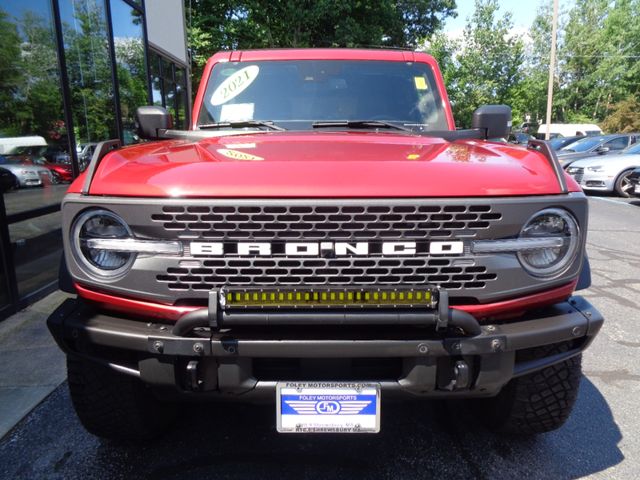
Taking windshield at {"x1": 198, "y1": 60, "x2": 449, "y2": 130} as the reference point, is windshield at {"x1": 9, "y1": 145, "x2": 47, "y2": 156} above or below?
below

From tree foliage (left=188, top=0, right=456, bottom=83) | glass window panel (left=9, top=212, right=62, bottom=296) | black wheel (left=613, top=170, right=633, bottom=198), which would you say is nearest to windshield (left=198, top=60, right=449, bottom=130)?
glass window panel (left=9, top=212, right=62, bottom=296)

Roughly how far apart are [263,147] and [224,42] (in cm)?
1647

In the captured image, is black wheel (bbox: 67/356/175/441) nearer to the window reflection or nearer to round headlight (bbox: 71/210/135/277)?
round headlight (bbox: 71/210/135/277)

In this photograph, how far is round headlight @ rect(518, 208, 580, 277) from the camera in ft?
6.08

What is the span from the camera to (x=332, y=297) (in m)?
1.74

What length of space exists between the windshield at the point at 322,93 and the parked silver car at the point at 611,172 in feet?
34.5

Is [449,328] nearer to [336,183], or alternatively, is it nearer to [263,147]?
[336,183]

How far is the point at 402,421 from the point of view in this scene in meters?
2.66

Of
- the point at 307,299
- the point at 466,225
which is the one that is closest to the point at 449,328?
the point at 466,225

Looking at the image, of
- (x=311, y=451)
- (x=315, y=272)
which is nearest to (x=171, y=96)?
(x=311, y=451)

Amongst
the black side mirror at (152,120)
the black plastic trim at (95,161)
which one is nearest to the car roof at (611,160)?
the black side mirror at (152,120)

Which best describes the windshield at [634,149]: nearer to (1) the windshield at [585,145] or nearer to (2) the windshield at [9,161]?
(1) the windshield at [585,145]

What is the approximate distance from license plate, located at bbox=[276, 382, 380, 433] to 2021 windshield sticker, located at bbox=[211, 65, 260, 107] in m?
2.07

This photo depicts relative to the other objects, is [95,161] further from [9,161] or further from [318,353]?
[9,161]
